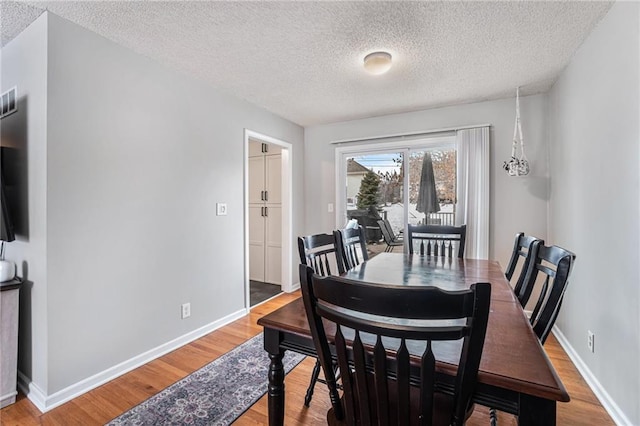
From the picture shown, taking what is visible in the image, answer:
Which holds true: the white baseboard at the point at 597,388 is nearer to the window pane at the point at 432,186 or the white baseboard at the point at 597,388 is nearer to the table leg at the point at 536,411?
the table leg at the point at 536,411

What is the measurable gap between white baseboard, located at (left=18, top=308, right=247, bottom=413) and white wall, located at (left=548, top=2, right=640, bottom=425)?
300cm

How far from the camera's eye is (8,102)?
214 cm

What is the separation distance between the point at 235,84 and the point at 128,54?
89 centimetres

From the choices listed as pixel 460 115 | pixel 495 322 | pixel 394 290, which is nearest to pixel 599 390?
pixel 495 322

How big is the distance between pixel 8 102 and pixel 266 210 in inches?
113

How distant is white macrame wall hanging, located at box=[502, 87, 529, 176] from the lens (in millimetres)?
3008

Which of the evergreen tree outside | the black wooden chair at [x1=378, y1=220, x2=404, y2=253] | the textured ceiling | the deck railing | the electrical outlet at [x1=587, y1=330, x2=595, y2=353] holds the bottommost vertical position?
the electrical outlet at [x1=587, y1=330, x2=595, y2=353]

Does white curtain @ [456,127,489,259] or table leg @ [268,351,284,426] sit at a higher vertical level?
white curtain @ [456,127,489,259]

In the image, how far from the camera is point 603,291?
1.93 m

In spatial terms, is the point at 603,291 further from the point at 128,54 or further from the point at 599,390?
the point at 128,54

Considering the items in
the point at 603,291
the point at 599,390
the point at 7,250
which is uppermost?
the point at 7,250

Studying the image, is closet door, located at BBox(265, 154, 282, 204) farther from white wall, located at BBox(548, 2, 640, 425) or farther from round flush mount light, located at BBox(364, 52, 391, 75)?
white wall, located at BBox(548, 2, 640, 425)

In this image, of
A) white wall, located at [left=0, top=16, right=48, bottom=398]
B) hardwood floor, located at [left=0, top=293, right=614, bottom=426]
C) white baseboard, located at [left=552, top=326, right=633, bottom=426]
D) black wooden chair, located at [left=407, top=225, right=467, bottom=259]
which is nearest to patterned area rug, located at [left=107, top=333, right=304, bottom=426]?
hardwood floor, located at [left=0, top=293, right=614, bottom=426]

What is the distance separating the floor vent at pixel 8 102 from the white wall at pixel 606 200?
12.1ft
